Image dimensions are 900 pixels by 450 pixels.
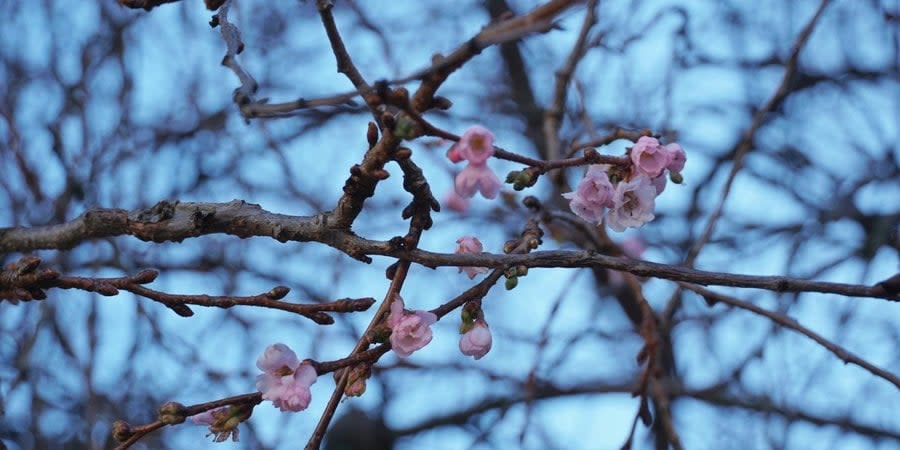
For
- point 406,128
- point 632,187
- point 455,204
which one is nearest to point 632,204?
point 632,187

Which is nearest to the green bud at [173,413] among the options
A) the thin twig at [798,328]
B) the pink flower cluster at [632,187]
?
the pink flower cluster at [632,187]

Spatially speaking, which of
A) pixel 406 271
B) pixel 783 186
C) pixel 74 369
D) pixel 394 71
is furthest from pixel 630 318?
pixel 406 271

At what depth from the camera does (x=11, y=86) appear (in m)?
3.91

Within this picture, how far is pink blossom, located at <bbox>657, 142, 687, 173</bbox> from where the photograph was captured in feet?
5.05

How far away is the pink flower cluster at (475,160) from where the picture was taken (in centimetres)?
135

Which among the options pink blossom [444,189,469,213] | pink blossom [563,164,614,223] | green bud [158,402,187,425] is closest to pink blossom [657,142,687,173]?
pink blossom [563,164,614,223]

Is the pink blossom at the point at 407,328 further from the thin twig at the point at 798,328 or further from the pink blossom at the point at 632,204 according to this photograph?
the thin twig at the point at 798,328

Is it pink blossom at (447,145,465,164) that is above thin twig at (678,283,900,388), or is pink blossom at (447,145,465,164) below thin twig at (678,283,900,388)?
below

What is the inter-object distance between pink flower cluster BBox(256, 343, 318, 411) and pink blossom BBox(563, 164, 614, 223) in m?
0.51

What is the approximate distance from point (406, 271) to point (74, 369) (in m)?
2.48

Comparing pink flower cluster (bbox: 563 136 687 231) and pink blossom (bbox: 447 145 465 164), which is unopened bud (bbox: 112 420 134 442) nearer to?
pink blossom (bbox: 447 145 465 164)

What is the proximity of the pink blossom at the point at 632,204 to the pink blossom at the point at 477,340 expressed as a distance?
28cm

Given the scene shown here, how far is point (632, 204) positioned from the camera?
157 cm

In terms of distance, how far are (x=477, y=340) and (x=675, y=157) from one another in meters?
0.43
